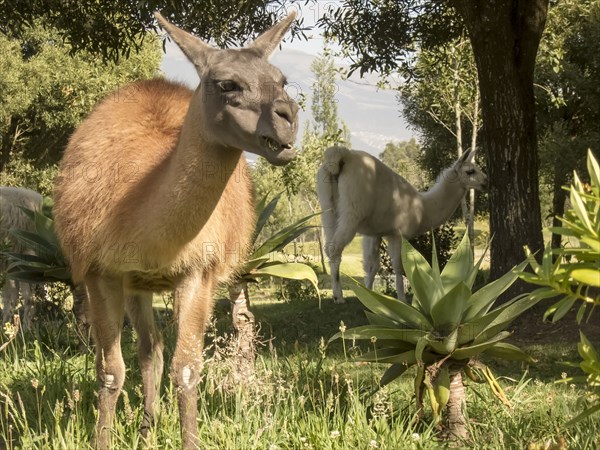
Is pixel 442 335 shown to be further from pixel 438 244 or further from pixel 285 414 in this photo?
pixel 438 244

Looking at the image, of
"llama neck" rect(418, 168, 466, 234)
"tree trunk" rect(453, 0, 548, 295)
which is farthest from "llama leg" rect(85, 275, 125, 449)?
"llama neck" rect(418, 168, 466, 234)

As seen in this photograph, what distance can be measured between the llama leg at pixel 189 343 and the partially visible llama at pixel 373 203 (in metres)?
8.17

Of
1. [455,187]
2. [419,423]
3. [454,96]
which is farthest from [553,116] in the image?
[419,423]

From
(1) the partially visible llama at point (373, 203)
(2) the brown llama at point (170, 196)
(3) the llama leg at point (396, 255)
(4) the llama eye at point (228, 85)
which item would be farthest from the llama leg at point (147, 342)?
(3) the llama leg at point (396, 255)

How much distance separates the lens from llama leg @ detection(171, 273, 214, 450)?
4793 millimetres

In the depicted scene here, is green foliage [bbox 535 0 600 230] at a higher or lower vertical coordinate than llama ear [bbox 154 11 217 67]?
higher

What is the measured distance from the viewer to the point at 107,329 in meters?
5.15

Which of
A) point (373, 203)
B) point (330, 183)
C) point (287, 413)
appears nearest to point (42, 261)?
point (287, 413)

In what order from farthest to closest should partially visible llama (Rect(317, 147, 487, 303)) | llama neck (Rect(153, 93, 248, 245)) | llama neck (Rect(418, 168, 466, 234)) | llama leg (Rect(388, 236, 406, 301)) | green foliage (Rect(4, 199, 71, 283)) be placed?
1. llama neck (Rect(418, 168, 466, 234))
2. partially visible llama (Rect(317, 147, 487, 303))
3. llama leg (Rect(388, 236, 406, 301))
4. green foliage (Rect(4, 199, 71, 283))
5. llama neck (Rect(153, 93, 248, 245))

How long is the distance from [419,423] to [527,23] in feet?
20.7

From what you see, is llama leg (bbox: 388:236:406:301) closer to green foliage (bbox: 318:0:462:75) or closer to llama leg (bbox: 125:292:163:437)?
green foliage (bbox: 318:0:462:75)

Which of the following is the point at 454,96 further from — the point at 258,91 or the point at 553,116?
the point at 258,91

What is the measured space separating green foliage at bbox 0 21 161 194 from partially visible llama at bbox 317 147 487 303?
1164 centimetres

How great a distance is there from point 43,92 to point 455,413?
22021 millimetres
